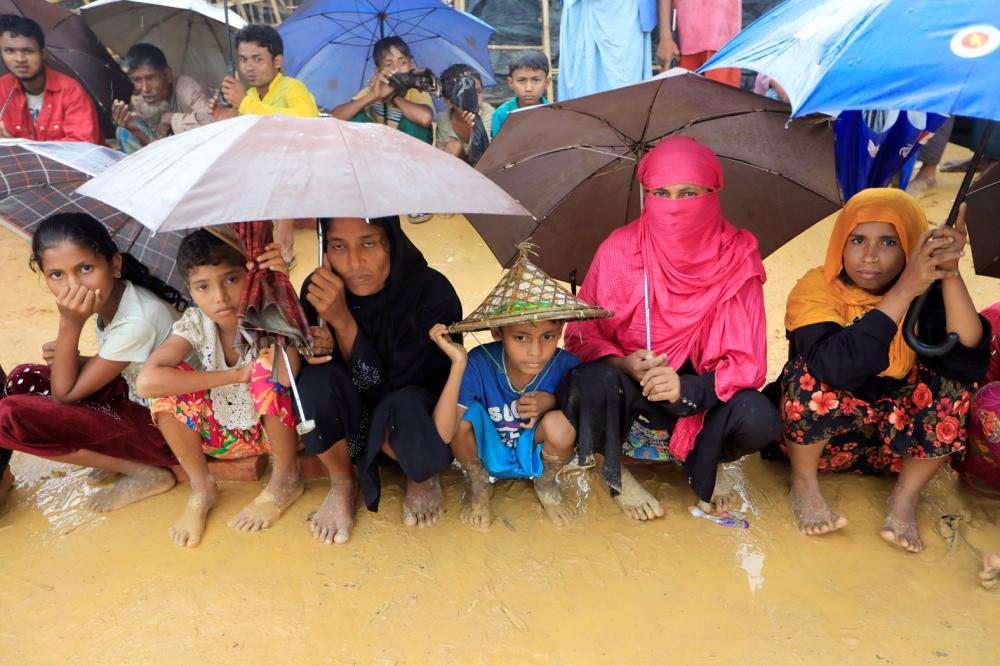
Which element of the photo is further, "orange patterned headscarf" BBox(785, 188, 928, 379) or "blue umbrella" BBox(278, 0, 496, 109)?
"blue umbrella" BBox(278, 0, 496, 109)

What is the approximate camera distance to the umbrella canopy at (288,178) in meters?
1.95

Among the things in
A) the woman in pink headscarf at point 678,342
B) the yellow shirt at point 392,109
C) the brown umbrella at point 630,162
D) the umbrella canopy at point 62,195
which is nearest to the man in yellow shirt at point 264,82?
the yellow shirt at point 392,109

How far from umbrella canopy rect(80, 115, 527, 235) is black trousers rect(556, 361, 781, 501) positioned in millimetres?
810

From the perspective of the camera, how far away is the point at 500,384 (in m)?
2.95

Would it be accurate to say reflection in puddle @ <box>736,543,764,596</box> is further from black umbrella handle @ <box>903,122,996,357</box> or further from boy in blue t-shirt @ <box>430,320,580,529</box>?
black umbrella handle @ <box>903,122,996,357</box>

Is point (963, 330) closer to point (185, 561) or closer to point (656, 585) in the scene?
point (656, 585)

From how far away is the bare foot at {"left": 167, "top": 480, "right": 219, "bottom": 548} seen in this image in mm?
2830

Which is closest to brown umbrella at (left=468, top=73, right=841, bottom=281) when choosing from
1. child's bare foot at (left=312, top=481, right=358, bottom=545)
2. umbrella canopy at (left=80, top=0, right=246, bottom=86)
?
child's bare foot at (left=312, top=481, right=358, bottom=545)

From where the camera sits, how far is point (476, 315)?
271 centimetres

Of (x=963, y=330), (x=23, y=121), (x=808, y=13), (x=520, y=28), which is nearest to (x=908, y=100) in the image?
(x=808, y=13)

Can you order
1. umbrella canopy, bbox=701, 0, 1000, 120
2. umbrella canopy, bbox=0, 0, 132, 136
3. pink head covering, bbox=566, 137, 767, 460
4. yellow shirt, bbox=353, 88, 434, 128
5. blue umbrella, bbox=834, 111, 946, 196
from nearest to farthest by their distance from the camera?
umbrella canopy, bbox=701, 0, 1000, 120 < pink head covering, bbox=566, 137, 767, 460 < blue umbrella, bbox=834, 111, 946, 196 < umbrella canopy, bbox=0, 0, 132, 136 < yellow shirt, bbox=353, 88, 434, 128

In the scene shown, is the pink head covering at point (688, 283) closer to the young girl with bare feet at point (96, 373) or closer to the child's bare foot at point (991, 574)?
the child's bare foot at point (991, 574)

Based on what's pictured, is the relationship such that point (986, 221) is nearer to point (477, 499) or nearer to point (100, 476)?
point (477, 499)

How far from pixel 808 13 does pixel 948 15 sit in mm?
628
